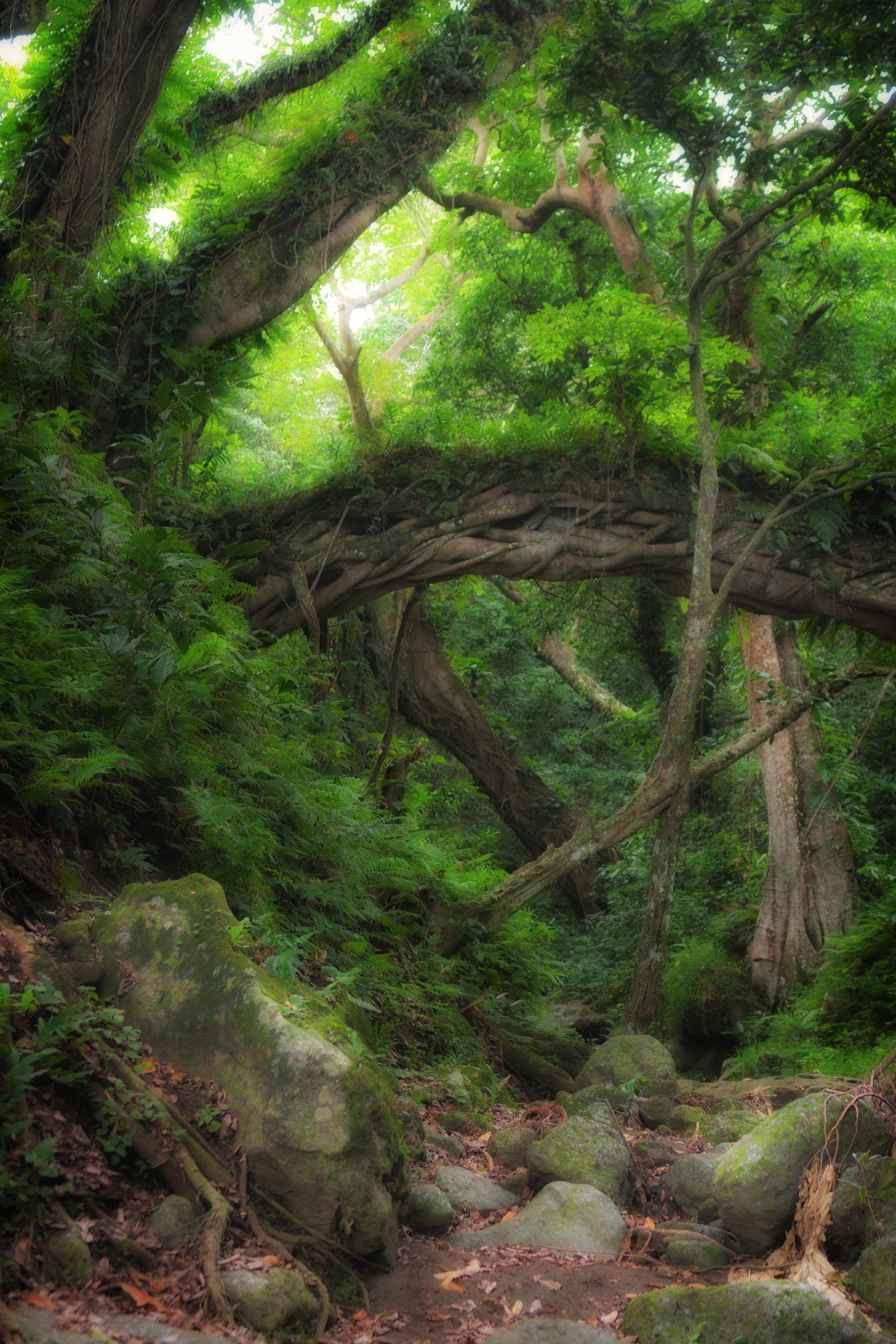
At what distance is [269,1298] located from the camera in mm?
2285

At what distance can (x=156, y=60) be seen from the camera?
664cm

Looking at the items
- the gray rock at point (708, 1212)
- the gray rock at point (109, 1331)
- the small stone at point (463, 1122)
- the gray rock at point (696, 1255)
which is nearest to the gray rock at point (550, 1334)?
the gray rock at point (109, 1331)

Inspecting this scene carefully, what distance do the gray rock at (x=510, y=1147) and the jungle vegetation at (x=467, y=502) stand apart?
798mm

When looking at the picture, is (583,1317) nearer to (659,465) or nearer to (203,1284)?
(203,1284)

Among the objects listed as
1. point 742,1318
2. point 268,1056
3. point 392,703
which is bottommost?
point 742,1318

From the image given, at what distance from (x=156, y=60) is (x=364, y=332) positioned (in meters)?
15.3

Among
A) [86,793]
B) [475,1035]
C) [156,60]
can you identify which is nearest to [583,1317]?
→ [86,793]

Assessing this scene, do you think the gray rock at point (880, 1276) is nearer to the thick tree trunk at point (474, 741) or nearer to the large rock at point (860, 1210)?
the large rock at point (860, 1210)

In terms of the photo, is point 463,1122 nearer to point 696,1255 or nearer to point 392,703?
point 696,1255

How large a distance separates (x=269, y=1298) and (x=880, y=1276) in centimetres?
203

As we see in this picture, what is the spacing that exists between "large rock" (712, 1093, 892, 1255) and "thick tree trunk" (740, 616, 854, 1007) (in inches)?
204

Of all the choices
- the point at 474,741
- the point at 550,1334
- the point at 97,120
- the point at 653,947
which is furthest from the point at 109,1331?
the point at 474,741

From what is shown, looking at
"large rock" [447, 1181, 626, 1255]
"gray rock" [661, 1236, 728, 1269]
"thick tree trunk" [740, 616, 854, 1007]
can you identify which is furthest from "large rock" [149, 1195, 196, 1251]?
"thick tree trunk" [740, 616, 854, 1007]

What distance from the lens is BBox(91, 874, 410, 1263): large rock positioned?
107 inches
